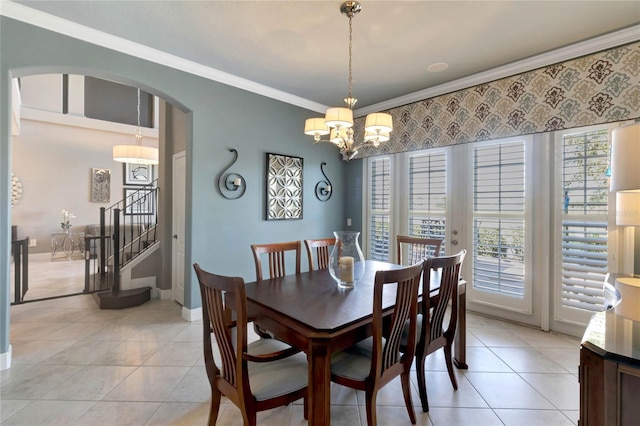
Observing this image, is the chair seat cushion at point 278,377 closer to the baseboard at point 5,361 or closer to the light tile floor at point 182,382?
the light tile floor at point 182,382

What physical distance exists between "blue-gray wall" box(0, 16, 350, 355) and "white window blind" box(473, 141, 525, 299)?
2.21 meters

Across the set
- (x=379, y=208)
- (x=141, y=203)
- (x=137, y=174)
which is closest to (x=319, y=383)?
(x=379, y=208)

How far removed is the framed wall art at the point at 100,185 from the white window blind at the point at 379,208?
7667mm

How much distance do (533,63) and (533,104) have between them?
0.43m

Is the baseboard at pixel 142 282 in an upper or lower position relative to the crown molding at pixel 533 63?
lower

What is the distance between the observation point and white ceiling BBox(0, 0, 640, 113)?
230 cm

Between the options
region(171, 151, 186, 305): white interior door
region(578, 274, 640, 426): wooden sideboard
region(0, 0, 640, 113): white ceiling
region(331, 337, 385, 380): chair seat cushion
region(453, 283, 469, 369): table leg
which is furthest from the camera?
region(171, 151, 186, 305): white interior door

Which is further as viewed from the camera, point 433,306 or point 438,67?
point 438,67

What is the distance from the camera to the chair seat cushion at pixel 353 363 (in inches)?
62.2

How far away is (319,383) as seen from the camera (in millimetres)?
1331

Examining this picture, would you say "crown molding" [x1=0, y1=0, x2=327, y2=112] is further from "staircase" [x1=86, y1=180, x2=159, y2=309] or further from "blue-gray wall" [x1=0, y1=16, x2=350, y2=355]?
"staircase" [x1=86, y1=180, x2=159, y2=309]

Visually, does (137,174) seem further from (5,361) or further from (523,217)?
(523,217)

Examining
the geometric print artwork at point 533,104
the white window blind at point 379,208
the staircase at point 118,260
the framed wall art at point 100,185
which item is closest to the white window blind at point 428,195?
the geometric print artwork at point 533,104

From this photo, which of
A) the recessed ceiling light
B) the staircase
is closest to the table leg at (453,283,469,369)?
the recessed ceiling light
